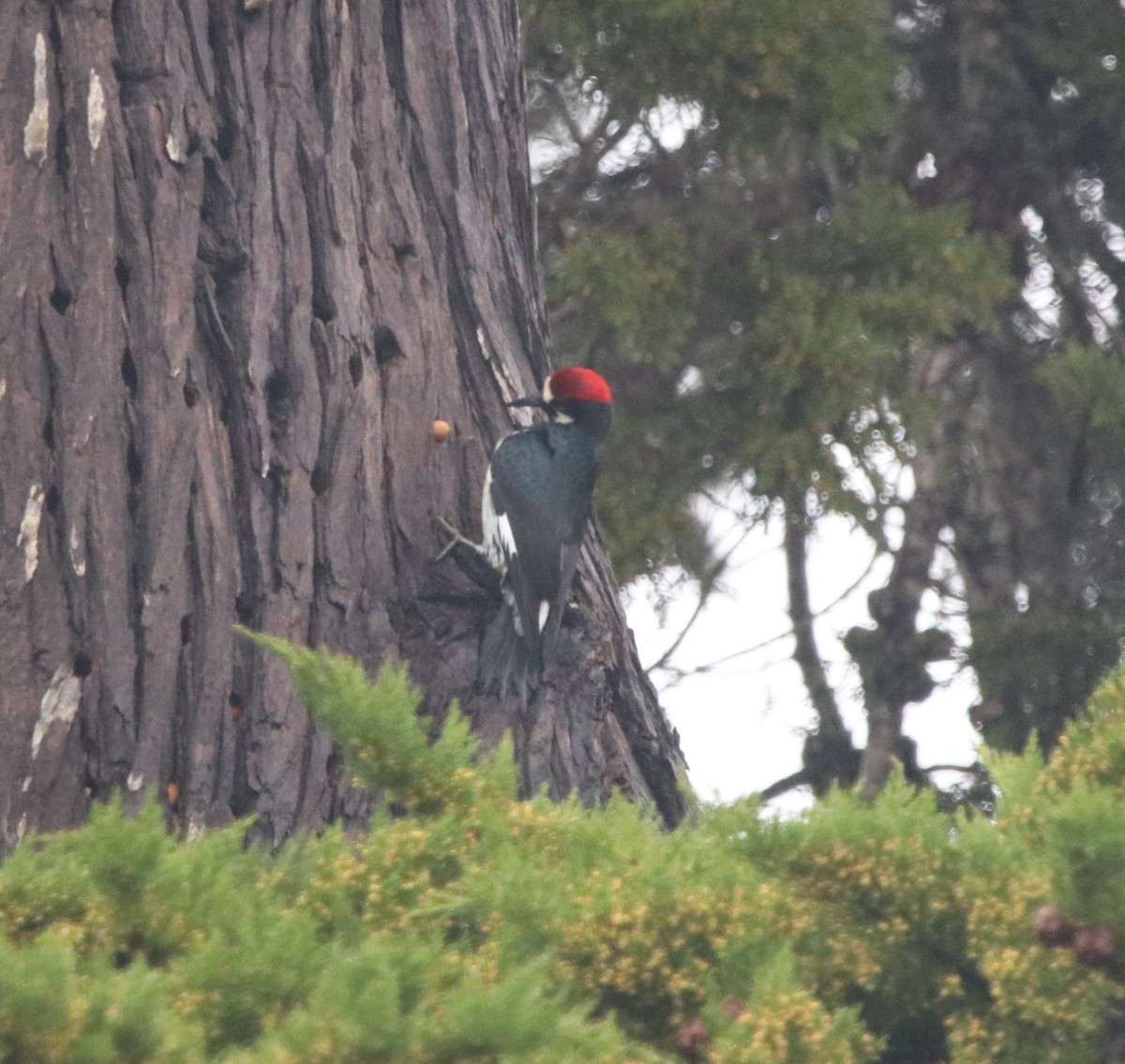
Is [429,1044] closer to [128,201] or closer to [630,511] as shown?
[128,201]

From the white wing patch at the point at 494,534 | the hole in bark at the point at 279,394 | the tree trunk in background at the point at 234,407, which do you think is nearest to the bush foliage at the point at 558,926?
the tree trunk in background at the point at 234,407

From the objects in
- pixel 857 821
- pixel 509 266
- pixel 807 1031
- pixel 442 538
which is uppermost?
pixel 509 266

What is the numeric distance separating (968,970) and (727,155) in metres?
3.93

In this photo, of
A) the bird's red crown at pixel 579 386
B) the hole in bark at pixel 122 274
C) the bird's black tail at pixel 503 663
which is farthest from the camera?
the bird's red crown at pixel 579 386

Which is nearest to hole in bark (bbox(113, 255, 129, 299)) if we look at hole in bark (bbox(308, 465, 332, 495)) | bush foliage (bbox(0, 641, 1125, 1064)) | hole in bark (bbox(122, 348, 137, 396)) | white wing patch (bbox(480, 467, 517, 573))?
hole in bark (bbox(122, 348, 137, 396))

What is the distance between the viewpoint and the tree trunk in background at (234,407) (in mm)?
3299

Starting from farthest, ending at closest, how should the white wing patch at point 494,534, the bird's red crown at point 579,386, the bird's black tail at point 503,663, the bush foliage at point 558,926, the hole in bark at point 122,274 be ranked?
the bird's red crown at point 579,386 → the white wing patch at point 494,534 → the bird's black tail at point 503,663 → the hole in bark at point 122,274 → the bush foliage at point 558,926

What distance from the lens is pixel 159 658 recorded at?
333 cm

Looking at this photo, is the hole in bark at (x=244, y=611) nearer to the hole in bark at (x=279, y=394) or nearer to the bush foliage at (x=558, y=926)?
the hole in bark at (x=279, y=394)

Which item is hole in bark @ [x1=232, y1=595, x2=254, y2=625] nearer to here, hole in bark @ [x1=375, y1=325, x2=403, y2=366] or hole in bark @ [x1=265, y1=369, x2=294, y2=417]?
hole in bark @ [x1=265, y1=369, x2=294, y2=417]

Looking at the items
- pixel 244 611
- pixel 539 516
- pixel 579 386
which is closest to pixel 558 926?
pixel 244 611

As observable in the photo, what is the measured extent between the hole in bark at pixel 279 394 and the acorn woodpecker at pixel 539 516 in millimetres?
588

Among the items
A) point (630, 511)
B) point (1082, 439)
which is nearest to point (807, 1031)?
point (630, 511)

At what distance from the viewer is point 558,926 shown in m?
1.83
